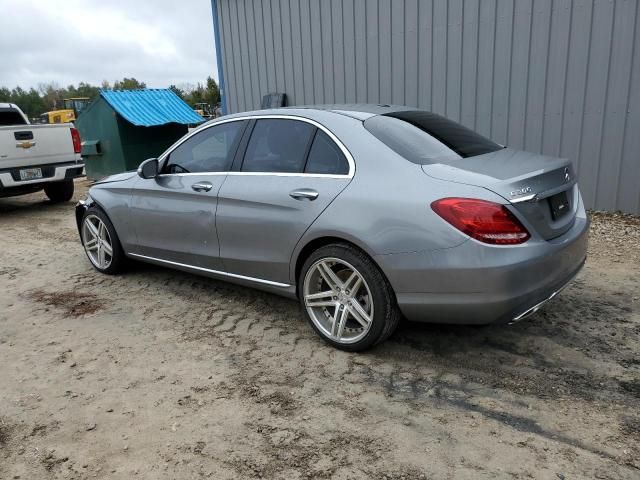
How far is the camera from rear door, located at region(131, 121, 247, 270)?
410 centimetres

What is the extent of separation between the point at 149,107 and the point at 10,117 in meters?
2.70

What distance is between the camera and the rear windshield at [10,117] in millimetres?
9711

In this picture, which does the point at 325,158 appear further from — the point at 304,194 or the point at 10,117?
the point at 10,117

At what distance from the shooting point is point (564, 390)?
293 centimetres

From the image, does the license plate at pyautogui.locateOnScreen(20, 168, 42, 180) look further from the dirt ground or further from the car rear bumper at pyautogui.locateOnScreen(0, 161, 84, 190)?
the dirt ground

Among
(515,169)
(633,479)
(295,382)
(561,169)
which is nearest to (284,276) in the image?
(295,382)

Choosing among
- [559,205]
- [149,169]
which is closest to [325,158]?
[559,205]

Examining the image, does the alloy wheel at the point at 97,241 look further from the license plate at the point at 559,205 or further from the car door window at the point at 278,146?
the license plate at the point at 559,205

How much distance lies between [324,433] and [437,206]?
1319 millimetres

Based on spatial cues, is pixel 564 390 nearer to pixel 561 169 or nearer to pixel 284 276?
pixel 561 169

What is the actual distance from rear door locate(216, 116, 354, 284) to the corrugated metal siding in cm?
437

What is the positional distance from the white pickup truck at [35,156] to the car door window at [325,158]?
6.78m

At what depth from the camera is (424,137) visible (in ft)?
11.6

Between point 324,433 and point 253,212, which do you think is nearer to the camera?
point 324,433
